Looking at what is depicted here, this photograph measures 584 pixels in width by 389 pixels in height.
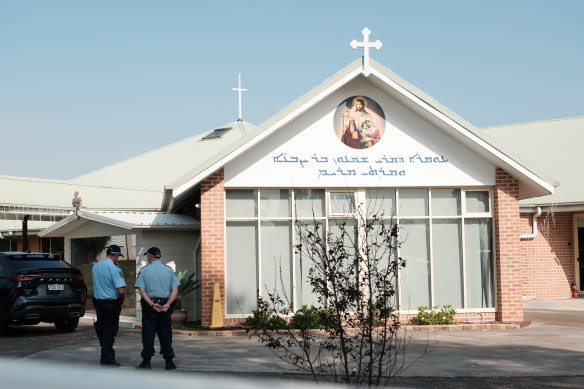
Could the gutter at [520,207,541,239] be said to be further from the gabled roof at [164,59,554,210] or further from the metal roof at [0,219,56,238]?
the metal roof at [0,219,56,238]

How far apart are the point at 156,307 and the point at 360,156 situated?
23.9 ft

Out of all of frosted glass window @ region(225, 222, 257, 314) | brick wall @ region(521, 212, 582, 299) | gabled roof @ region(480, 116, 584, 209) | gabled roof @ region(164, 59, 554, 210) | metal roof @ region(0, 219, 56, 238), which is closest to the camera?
gabled roof @ region(164, 59, 554, 210)

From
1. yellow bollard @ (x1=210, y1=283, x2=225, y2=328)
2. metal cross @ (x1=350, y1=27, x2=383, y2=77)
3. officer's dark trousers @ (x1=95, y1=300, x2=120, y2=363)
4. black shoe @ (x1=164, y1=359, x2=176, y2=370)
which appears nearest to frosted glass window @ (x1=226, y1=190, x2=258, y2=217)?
yellow bollard @ (x1=210, y1=283, x2=225, y2=328)

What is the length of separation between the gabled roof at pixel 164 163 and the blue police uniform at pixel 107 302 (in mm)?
20093

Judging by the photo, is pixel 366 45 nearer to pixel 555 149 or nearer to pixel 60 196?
pixel 555 149

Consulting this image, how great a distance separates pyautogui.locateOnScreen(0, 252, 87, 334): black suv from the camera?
1527 centimetres

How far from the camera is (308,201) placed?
16672 millimetres

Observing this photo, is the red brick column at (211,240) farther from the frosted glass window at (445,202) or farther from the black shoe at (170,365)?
Answer: the black shoe at (170,365)

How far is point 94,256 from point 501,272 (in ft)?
40.9

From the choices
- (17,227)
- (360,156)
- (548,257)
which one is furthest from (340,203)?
(17,227)

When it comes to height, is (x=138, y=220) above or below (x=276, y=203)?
below

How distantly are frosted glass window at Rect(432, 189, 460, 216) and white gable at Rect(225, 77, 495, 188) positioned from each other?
0.28m

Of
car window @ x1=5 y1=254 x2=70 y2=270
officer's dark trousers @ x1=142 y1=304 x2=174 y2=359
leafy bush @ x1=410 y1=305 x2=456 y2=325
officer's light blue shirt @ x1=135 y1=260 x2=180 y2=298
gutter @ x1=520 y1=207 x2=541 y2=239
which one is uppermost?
gutter @ x1=520 y1=207 x2=541 y2=239

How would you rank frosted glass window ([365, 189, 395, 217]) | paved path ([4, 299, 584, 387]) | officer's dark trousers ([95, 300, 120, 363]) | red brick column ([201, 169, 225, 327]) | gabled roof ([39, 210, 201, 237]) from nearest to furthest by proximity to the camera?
paved path ([4, 299, 584, 387]), officer's dark trousers ([95, 300, 120, 363]), red brick column ([201, 169, 225, 327]), frosted glass window ([365, 189, 395, 217]), gabled roof ([39, 210, 201, 237])
